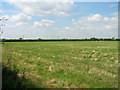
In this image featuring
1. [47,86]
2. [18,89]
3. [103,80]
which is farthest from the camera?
[103,80]

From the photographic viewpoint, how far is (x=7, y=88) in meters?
5.65

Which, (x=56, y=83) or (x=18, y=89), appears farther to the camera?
(x=56, y=83)

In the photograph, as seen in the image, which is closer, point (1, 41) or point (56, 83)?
point (56, 83)

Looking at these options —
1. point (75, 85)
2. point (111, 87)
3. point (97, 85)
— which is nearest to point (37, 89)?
point (75, 85)

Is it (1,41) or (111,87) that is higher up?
(1,41)

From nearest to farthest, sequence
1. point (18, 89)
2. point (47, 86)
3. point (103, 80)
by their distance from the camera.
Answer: point (18, 89), point (47, 86), point (103, 80)

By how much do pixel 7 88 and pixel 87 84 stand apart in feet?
11.1

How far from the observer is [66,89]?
5.84 m

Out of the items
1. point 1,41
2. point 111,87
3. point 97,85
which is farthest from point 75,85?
point 1,41

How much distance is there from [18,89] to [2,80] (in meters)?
1.08

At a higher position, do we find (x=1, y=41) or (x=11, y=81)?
(x=1, y=41)

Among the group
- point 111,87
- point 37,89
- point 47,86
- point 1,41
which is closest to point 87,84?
point 111,87

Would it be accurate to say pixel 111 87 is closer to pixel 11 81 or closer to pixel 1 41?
pixel 11 81

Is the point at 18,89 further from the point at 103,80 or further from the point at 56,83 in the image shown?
the point at 103,80
